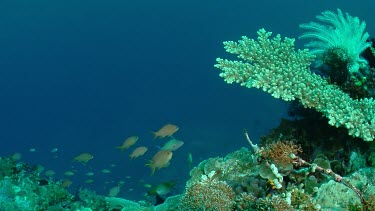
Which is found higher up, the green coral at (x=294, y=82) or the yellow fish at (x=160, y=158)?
the yellow fish at (x=160, y=158)

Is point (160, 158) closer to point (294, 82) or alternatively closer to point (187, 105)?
point (294, 82)

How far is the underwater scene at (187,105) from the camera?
4867mm

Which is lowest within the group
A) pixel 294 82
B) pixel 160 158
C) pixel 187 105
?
pixel 294 82

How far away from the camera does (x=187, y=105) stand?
5691 cm

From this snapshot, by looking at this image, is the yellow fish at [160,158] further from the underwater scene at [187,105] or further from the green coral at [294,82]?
the green coral at [294,82]

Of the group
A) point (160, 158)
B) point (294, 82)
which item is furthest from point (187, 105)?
point (294, 82)

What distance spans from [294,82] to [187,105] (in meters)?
51.7

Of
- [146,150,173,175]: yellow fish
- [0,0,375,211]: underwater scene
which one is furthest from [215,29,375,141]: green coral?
[146,150,173,175]: yellow fish

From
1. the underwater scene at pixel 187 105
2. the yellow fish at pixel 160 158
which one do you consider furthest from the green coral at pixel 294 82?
the yellow fish at pixel 160 158

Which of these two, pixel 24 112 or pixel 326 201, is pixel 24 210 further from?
pixel 24 112

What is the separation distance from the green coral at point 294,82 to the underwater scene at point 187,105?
0.06 ft

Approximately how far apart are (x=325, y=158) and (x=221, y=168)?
1.35m

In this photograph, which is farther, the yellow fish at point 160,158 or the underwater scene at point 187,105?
the yellow fish at point 160,158

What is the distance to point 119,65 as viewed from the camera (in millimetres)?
79750
